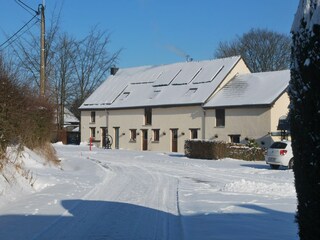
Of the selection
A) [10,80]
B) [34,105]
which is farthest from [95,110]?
[10,80]

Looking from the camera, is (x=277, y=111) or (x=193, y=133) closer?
(x=277, y=111)

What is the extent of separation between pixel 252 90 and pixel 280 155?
18.1m

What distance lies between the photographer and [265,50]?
6788 cm

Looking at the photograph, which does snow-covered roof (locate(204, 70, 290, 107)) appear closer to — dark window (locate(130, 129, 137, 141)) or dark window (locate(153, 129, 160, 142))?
dark window (locate(153, 129, 160, 142))

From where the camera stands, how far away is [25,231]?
7973 mm

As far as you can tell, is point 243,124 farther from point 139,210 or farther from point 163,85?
point 139,210

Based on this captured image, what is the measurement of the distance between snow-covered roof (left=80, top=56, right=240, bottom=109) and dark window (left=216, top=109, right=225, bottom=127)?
1818 mm

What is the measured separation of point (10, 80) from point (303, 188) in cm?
1018

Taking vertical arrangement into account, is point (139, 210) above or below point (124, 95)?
below

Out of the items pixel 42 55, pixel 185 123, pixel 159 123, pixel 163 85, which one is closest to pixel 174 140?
pixel 185 123

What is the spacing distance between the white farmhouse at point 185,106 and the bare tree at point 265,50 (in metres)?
17.2

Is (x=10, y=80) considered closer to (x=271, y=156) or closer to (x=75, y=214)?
(x=75, y=214)

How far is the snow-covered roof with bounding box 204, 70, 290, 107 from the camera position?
40.7 m

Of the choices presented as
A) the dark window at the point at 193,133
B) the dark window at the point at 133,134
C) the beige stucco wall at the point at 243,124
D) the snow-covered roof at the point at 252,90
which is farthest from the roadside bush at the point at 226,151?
the dark window at the point at 133,134
